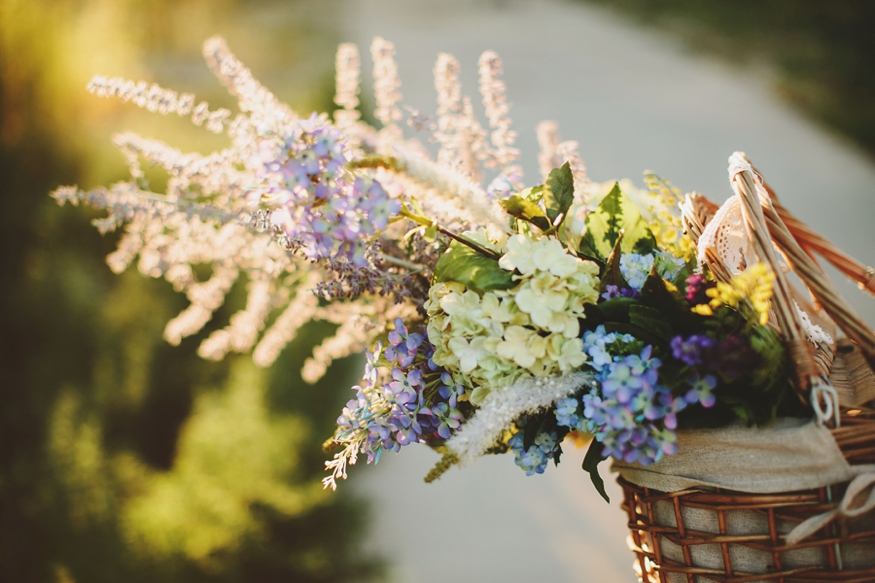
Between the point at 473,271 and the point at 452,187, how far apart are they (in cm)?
7

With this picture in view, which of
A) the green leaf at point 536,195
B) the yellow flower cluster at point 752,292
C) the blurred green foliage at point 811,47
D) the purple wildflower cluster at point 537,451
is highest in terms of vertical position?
the blurred green foliage at point 811,47

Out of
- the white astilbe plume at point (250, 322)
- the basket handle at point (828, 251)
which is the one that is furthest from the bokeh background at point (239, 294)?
the basket handle at point (828, 251)

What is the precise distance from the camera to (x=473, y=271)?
432 millimetres

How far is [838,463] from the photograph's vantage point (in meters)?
0.39

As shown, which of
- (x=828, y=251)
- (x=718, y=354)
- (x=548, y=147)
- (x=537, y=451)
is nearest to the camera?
(x=718, y=354)

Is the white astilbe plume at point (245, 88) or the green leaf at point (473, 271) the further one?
the white astilbe plume at point (245, 88)

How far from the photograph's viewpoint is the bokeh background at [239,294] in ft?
3.74

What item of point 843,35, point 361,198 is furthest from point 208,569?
point 843,35

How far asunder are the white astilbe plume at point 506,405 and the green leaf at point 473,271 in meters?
0.09

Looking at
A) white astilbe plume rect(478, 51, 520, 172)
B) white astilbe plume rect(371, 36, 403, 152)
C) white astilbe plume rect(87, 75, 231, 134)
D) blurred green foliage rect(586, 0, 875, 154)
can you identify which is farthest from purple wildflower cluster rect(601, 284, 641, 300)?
blurred green foliage rect(586, 0, 875, 154)

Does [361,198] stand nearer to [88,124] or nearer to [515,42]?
[515,42]

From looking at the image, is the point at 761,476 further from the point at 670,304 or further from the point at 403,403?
the point at 403,403

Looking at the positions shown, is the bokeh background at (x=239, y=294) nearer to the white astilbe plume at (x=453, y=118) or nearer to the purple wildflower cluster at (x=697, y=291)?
the white astilbe plume at (x=453, y=118)

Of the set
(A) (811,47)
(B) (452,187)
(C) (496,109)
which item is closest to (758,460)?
(B) (452,187)
